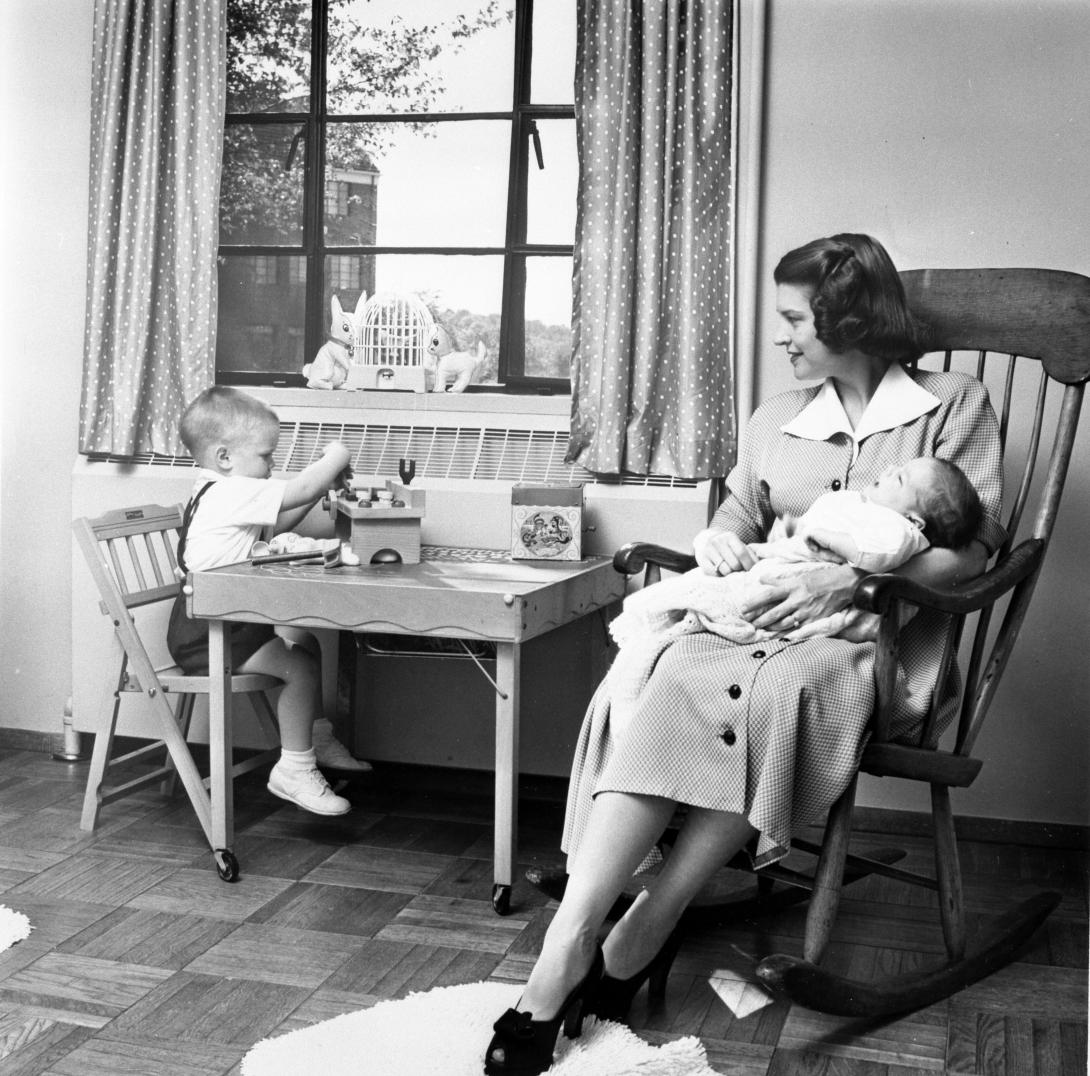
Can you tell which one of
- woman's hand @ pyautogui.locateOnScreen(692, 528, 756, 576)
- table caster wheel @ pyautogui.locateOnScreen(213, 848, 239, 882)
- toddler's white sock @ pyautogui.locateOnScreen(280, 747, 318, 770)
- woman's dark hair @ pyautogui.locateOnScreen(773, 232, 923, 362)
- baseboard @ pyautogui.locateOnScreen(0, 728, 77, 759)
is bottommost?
baseboard @ pyautogui.locateOnScreen(0, 728, 77, 759)

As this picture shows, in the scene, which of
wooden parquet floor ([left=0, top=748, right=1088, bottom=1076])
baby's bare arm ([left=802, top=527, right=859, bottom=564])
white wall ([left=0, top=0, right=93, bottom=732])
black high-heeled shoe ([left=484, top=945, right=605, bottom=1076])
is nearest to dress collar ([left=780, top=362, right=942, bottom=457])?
baby's bare arm ([left=802, top=527, right=859, bottom=564])

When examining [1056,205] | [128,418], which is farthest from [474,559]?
[1056,205]

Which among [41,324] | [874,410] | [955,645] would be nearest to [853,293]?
[874,410]

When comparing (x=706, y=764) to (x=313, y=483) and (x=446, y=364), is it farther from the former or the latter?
(x=446, y=364)

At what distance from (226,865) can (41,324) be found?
1.79 m

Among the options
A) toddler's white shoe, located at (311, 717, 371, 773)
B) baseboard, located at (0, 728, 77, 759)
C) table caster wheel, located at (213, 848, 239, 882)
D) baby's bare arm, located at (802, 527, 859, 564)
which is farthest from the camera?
baseboard, located at (0, 728, 77, 759)

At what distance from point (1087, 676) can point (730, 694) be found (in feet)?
4.77

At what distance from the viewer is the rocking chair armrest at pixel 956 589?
7.23ft

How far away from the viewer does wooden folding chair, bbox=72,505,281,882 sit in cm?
311

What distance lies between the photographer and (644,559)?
272cm

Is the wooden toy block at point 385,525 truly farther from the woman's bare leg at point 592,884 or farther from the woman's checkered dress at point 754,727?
the woman's bare leg at point 592,884

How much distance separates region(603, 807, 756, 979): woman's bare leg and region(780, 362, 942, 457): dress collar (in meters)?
0.86

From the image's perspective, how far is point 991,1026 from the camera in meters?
2.34

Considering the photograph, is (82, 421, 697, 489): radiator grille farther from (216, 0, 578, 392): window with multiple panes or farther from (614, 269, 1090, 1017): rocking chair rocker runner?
(614, 269, 1090, 1017): rocking chair rocker runner
